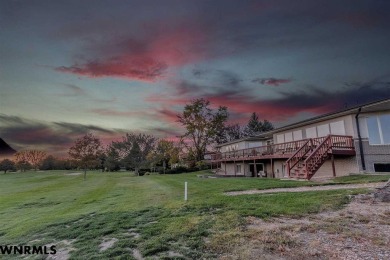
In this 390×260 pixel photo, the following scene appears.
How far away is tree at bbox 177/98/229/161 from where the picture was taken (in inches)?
2047

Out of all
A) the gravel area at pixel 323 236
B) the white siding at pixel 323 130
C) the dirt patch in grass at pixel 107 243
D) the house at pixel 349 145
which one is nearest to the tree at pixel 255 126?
the white siding at pixel 323 130

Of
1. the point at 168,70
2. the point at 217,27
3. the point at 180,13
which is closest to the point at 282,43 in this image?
the point at 217,27

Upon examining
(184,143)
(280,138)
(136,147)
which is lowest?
(280,138)

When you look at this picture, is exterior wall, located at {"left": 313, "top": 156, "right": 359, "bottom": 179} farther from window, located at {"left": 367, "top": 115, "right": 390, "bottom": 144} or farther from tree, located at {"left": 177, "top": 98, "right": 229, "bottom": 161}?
tree, located at {"left": 177, "top": 98, "right": 229, "bottom": 161}

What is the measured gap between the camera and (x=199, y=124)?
171ft

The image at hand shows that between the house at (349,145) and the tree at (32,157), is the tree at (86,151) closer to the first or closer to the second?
the house at (349,145)

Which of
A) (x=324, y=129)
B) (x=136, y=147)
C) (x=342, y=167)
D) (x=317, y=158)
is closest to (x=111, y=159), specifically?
(x=136, y=147)

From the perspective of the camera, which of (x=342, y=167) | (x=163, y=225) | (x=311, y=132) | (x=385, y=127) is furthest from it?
(x=311, y=132)

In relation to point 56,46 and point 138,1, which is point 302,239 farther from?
point 56,46

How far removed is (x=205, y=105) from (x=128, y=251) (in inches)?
1889

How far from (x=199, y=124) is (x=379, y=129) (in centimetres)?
3628

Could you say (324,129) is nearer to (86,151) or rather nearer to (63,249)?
(63,249)

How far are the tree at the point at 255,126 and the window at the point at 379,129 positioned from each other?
67.1 metres

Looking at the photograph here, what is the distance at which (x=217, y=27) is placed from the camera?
18375mm
